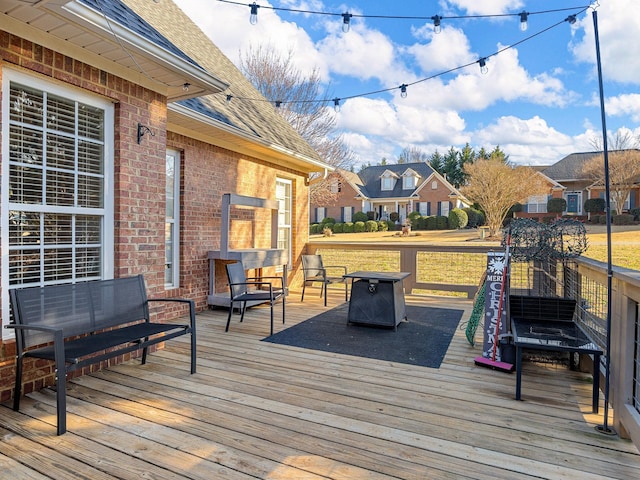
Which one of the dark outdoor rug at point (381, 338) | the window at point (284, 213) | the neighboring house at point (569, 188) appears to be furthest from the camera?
the neighboring house at point (569, 188)

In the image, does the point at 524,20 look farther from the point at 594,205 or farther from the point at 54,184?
the point at 594,205

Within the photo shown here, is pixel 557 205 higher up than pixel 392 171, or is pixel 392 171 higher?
pixel 392 171

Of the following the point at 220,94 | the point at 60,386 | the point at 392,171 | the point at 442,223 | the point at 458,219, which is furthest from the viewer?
the point at 392,171

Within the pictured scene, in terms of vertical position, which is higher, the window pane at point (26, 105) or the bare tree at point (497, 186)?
the bare tree at point (497, 186)

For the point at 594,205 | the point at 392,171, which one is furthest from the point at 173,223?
the point at 392,171

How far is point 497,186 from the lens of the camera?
66.2 ft

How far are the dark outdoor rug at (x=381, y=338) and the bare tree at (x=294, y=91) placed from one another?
36.7 ft

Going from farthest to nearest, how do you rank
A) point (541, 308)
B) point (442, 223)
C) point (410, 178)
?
point (410, 178), point (442, 223), point (541, 308)

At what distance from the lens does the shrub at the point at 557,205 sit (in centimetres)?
2583

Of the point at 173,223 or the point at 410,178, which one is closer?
the point at 173,223

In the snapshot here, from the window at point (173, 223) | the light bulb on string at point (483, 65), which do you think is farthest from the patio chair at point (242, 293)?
the light bulb on string at point (483, 65)

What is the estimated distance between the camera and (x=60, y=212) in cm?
323

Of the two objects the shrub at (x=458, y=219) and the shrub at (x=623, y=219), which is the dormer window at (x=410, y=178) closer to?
the shrub at (x=458, y=219)

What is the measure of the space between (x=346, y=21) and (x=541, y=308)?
4161 millimetres
